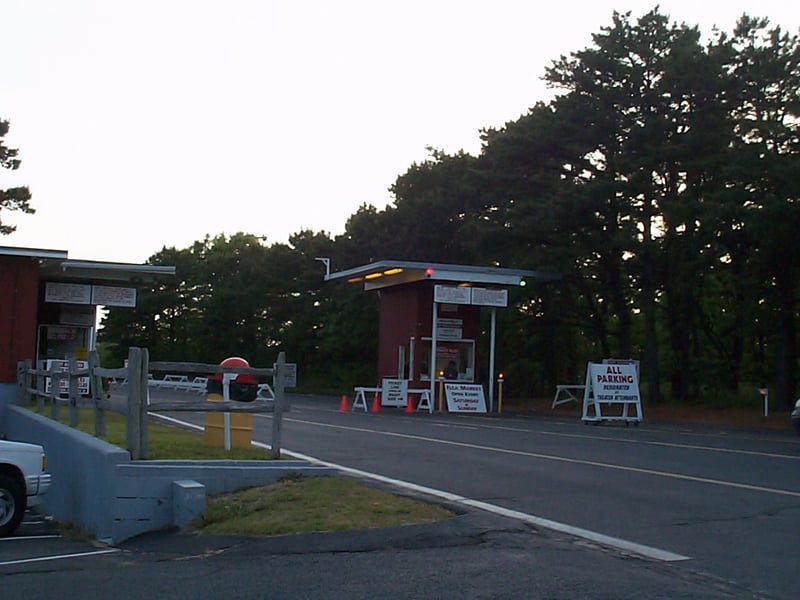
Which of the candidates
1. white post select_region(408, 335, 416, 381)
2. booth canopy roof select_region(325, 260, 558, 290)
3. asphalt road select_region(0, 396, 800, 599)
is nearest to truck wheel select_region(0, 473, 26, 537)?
asphalt road select_region(0, 396, 800, 599)

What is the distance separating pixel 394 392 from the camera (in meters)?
36.0

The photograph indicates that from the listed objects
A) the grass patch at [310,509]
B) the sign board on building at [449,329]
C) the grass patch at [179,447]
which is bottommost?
the grass patch at [310,509]

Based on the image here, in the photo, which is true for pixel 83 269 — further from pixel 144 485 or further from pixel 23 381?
pixel 144 485

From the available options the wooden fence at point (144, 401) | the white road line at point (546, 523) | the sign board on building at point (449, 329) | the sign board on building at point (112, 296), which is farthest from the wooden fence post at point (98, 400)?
the sign board on building at point (449, 329)

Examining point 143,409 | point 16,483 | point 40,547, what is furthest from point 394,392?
point 40,547

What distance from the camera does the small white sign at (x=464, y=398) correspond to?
114 feet

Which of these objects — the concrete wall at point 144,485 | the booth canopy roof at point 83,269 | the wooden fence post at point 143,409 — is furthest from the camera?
the booth canopy roof at point 83,269

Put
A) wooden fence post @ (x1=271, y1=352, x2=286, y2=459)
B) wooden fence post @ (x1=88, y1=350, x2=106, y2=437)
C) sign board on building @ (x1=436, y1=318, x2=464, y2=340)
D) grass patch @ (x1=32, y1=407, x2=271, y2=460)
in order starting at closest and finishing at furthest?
grass patch @ (x1=32, y1=407, x2=271, y2=460) < wooden fence post @ (x1=271, y1=352, x2=286, y2=459) < wooden fence post @ (x1=88, y1=350, x2=106, y2=437) < sign board on building @ (x1=436, y1=318, x2=464, y2=340)

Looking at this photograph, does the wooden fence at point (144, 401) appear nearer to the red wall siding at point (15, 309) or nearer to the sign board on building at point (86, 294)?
the red wall siding at point (15, 309)

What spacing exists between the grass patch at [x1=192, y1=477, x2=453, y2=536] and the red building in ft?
49.3

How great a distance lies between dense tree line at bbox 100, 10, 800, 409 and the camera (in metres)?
32.2

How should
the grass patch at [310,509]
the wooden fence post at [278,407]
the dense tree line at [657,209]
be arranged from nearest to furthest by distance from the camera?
the grass patch at [310,509] < the wooden fence post at [278,407] < the dense tree line at [657,209]

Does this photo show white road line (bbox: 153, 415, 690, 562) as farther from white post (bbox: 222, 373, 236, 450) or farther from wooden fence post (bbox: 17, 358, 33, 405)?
wooden fence post (bbox: 17, 358, 33, 405)

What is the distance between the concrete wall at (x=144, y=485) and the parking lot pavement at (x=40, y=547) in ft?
0.91
